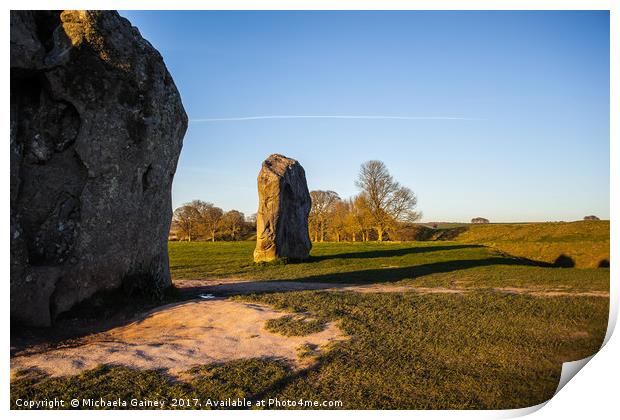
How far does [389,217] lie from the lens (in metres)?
45.1

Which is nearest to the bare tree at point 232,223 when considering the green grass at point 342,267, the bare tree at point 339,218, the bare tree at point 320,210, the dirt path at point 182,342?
the bare tree at point 320,210

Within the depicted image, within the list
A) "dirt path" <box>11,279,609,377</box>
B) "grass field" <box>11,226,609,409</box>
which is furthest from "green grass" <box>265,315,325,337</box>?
→ "dirt path" <box>11,279,609,377</box>

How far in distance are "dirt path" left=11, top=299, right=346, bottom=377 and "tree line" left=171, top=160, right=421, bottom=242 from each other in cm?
3570

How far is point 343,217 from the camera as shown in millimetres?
49688

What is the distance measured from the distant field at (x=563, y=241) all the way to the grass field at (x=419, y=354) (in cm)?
19

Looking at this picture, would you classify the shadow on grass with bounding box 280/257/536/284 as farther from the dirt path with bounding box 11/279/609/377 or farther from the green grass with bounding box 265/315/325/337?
the green grass with bounding box 265/315/325/337

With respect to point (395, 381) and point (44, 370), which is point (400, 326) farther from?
point (44, 370)

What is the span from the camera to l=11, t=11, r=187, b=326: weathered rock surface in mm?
9086

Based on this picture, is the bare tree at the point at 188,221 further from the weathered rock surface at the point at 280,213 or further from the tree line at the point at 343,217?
the weathered rock surface at the point at 280,213

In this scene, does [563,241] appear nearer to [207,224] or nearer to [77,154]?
[77,154]

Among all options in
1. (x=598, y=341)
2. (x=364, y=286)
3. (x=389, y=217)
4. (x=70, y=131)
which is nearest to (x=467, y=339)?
(x=598, y=341)

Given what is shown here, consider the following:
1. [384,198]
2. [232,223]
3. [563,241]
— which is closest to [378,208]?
[384,198]

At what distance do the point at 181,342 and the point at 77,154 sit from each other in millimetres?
4803

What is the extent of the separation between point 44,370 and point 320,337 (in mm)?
4411
